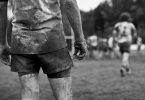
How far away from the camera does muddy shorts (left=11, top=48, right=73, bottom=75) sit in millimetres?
3945

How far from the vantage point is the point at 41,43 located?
154 inches

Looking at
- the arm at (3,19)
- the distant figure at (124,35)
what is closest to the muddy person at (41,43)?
the arm at (3,19)

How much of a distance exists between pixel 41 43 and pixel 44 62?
0.16 m

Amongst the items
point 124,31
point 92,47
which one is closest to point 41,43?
point 124,31

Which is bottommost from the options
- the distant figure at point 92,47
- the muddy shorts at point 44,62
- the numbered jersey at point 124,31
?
the distant figure at point 92,47

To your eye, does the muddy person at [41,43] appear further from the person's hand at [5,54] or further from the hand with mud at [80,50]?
the person's hand at [5,54]

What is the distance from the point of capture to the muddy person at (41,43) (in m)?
3.90

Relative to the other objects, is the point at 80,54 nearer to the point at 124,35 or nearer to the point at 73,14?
the point at 73,14

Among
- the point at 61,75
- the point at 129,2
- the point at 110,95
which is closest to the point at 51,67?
the point at 61,75

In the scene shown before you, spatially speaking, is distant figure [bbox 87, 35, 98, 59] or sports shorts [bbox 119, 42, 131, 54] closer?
sports shorts [bbox 119, 42, 131, 54]

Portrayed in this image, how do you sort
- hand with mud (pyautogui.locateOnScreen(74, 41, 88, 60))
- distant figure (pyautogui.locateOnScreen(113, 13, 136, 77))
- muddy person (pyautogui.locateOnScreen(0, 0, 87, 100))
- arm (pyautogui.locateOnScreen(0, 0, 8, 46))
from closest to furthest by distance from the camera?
muddy person (pyautogui.locateOnScreen(0, 0, 87, 100)), hand with mud (pyautogui.locateOnScreen(74, 41, 88, 60)), arm (pyautogui.locateOnScreen(0, 0, 8, 46)), distant figure (pyautogui.locateOnScreen(113, 13, 136, 77))

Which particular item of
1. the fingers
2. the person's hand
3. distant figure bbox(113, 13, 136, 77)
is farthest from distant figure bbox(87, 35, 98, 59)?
the fingers

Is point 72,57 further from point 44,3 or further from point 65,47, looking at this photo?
point 44,3

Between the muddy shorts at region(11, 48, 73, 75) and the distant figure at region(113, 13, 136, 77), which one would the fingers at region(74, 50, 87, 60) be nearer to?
the muddy shorts at region(11, 48, 73, 75)
